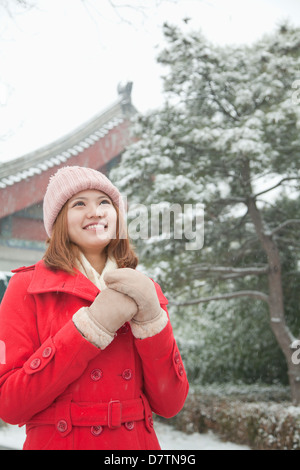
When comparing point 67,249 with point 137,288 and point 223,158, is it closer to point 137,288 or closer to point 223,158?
point 137,288

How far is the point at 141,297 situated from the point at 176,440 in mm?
3114

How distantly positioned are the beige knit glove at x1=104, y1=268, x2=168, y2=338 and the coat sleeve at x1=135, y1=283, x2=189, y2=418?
2 cm

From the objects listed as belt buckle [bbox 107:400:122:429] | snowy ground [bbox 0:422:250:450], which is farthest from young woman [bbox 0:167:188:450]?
snowy ground [bbox 0:422:250:450]

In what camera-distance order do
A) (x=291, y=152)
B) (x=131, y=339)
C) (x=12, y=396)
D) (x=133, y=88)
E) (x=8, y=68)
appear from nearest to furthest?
1. (x=12, y=396)
2. (x=131, y=339)
3. (x=8, y=68)
4. (x=291, y=152)
5. (x=133, y=88)

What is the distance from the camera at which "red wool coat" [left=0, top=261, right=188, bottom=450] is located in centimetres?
77

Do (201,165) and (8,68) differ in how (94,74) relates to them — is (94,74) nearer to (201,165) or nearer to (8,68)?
(8,68)

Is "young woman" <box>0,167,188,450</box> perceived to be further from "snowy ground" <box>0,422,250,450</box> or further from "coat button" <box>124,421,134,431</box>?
"snowy ground" <box>0,422,250,450</box>

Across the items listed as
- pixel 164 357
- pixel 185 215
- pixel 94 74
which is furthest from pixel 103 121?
pixel 164 357

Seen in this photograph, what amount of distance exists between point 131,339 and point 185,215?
8.12ft

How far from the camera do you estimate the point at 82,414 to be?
795 mm

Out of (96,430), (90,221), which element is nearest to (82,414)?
(96,430)

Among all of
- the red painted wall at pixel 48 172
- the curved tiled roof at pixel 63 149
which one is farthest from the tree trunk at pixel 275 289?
the curved tiled roof at pixel 63 149

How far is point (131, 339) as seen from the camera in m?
0.89

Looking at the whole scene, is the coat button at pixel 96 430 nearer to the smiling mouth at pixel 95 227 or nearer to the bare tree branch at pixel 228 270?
the smiling mouth at pixel 95 227
